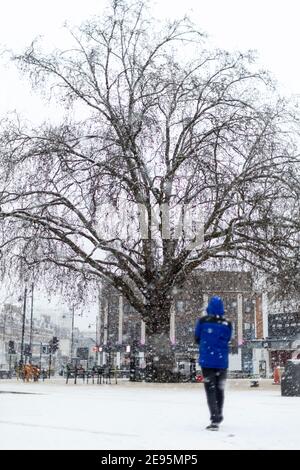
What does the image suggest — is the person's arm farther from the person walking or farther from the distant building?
the distant building

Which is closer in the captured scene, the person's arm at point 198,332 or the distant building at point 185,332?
the person's arm at point 198,332

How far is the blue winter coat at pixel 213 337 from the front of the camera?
8.14 meters

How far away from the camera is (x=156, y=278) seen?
23.1 m

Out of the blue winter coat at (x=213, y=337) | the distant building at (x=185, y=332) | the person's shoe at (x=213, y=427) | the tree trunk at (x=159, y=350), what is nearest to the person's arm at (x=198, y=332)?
the blue winter coat at (x=213, y=337)

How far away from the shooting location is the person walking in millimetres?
8102

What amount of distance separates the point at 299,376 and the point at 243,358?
6329 centimetres

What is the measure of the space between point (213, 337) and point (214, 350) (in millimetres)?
155

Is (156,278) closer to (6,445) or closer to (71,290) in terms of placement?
(71,290)

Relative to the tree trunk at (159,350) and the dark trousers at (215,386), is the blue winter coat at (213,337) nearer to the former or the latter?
the dark trousers at (215,386)

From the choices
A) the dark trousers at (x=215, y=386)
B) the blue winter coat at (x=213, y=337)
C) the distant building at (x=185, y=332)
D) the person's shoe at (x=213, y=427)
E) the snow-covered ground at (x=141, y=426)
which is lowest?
the snow-covered ground at (x=141, y=426)

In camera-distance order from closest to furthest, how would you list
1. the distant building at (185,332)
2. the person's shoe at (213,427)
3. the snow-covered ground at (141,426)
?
1. the snow-covered ground at (141,426)
2. the person's shoe at (213,427)
3. the distant building at (185,332)

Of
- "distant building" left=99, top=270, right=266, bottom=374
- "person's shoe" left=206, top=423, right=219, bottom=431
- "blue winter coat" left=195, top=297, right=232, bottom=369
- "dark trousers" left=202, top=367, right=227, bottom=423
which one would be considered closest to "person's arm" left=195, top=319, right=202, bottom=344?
"blue winter coat" left=195, top=297, right=232, bottom=369
